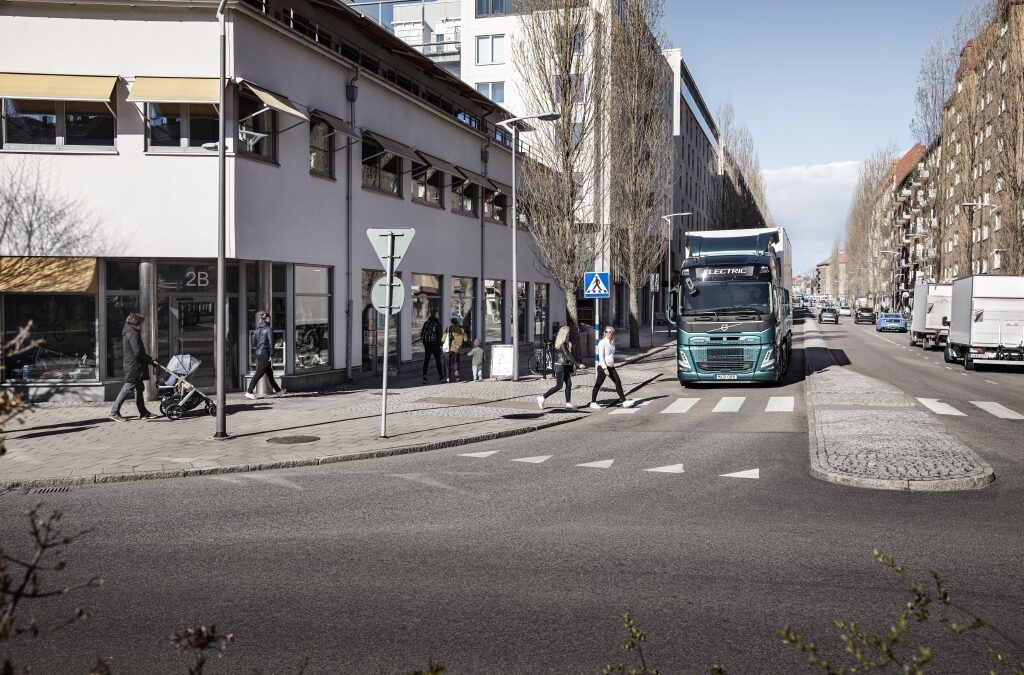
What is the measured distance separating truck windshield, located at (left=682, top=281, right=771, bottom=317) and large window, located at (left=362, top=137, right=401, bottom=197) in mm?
8490

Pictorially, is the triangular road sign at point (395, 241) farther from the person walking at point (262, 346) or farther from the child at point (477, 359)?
the child at point (477, 359)

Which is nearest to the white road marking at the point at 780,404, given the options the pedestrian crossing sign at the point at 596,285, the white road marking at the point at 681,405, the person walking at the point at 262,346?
the white road marking at the point at 681,405

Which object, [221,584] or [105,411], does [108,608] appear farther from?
[105,411]

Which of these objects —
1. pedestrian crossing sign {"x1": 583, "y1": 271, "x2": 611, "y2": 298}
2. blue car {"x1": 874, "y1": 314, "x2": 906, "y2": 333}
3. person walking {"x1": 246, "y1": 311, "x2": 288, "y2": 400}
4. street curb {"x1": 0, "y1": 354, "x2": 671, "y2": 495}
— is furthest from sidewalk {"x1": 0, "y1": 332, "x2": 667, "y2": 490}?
blue car {"x1": 874, "y1": 314, "x2": 906, "y2": 333}

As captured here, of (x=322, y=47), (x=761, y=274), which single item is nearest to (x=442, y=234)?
(x=322, y=47)

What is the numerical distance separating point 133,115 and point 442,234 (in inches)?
451

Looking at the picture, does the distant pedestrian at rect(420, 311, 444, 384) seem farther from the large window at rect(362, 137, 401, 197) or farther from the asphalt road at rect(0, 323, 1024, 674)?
the asphalt road at rect(0, 323, 1024, 674)

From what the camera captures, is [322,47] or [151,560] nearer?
[151,560]

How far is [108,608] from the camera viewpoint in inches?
216

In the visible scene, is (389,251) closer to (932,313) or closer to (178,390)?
(178,390)

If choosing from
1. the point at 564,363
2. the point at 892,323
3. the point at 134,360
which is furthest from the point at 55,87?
the point at 892,323

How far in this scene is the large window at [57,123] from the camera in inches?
663

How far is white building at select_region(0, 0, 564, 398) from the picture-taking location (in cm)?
1681

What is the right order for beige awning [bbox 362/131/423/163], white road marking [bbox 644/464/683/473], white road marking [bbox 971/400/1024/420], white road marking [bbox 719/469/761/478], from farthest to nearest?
beige awning [bbox 362/131/423/163], white road marking [bbox 971/400/1024/420], white road marking [bbox 644/464/683/473], white road marking [bbox 719/469/761/478]
